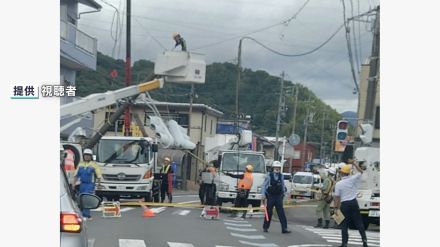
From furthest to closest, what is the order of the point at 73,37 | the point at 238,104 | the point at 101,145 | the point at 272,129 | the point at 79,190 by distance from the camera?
the point at 272,129, the point at 101,145, the point at 238,104, the point at 79,190, the point at 73,37

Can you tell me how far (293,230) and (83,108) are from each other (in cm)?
642

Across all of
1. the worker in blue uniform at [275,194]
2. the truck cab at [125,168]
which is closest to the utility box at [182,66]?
the worker in blue uniform at [275,194]

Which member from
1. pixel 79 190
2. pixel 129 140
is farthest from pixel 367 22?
pixel 129 140

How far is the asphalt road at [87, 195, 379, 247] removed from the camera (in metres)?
13.0

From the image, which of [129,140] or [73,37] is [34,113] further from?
[129,140]

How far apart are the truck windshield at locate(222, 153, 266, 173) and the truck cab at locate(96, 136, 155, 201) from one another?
2.83 metres

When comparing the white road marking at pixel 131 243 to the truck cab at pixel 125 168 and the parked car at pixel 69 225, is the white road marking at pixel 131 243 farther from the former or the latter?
the truck cab at pixel 125 168

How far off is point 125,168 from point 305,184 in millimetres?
18733

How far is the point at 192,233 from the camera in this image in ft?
48.2

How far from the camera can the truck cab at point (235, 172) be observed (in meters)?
23.8

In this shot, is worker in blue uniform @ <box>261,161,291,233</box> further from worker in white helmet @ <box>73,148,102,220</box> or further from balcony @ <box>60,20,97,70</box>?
balcony @ <box>60,20,97,70</box>

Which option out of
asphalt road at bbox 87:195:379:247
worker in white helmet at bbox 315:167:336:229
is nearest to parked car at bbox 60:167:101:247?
asphalt road at bbox 87:195:379:247

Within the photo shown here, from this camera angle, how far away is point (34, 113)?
13.8ft

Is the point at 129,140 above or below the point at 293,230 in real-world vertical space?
above
